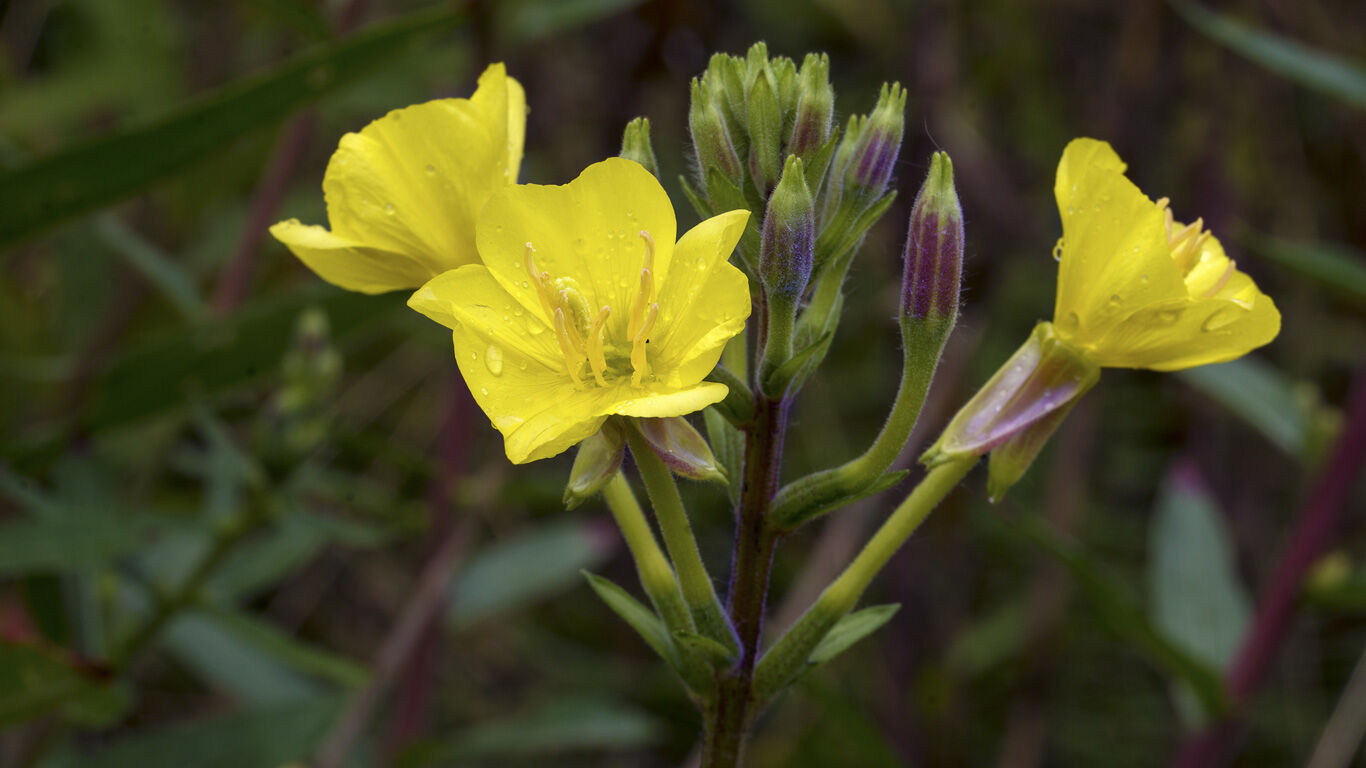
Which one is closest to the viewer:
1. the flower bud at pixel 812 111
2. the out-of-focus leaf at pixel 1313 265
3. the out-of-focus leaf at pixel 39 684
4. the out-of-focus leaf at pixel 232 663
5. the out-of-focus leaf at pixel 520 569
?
the flower bud at pixel 812 111

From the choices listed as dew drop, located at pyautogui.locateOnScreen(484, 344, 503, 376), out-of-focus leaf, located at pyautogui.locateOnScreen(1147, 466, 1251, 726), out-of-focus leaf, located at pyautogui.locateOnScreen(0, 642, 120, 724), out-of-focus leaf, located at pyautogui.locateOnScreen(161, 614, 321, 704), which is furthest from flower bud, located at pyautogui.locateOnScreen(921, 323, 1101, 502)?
out-of-focus leaf, located at pyautogui.locateOnScreen(161, 614, 321, 704)

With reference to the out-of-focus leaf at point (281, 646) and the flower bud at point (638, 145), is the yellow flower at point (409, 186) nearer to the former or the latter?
the flower bud at point (638, 145)

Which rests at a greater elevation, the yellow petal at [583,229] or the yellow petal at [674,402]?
the yellow petal at [583,229]

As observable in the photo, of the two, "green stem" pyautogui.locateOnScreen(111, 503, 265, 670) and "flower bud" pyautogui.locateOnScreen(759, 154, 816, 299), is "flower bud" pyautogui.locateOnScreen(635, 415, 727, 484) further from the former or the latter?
"green stem" pyautogui.locateOnScreen(111, 503, 265, 670)

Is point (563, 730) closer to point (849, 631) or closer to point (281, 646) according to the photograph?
point (281, 646)

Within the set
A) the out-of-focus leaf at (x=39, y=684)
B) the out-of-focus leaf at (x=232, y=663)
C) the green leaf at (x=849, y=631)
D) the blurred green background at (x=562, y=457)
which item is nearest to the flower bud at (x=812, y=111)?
the green leaf at (x=849, y=631)

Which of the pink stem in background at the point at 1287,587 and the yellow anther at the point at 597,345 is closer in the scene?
the yellow anther at the point at 597,345

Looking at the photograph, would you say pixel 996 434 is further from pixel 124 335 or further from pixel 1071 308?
pixel 124 335

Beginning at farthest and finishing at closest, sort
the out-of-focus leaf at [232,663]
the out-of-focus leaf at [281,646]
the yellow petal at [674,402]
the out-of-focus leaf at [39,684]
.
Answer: the out-of-focus leaf at [232,663], the out-of-focus leaf at [281,646], the out-of-focus leaf at [39,684], the yellow petal at [674,402]
